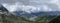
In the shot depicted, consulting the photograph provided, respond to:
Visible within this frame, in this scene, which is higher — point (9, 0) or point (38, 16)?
point (9, 0)


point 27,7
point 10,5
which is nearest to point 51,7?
point 27,7

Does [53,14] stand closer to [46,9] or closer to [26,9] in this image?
[46,9]

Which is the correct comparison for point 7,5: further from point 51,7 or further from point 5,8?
point 51,7

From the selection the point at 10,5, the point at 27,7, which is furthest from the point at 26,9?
the point at 10,5

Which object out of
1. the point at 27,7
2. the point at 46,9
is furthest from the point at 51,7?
the point at 27,7

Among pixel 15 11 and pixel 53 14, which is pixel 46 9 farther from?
pixel 15 11

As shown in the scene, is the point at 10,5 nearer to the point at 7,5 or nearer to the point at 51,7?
the point at 7,5
